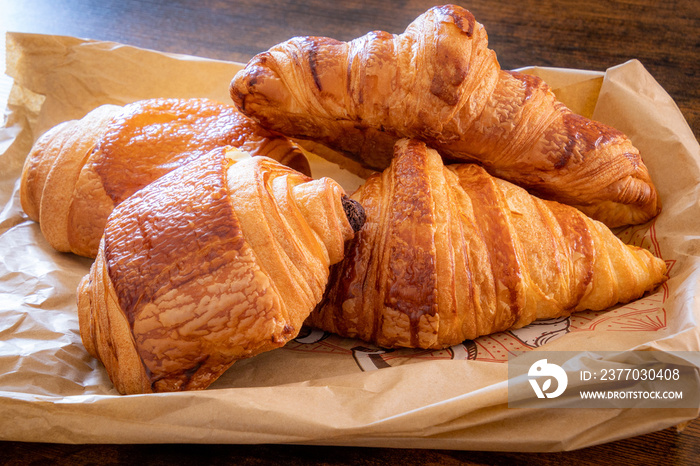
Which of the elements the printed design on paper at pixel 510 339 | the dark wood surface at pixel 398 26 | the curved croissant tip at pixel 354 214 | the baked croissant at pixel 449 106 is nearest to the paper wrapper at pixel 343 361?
the printed design on paper at pixel 510 339

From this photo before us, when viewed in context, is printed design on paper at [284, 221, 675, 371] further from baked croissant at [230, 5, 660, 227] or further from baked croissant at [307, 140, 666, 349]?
baked croissant at [230, 5, 660, 227]

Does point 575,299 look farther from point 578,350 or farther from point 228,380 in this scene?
point 228,380

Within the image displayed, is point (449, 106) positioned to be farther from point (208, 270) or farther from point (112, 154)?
point (112, 154)

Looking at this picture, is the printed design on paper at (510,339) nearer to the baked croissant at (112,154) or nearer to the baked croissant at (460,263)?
the baked croissant at (460,263)

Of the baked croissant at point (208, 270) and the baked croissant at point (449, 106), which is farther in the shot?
the baked croissant at point (449, 106)

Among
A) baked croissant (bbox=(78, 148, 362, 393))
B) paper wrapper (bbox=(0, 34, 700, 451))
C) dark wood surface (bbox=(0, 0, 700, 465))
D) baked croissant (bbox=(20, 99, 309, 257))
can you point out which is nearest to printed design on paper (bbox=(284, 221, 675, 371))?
paper wrapper (bbox=(0, 34, 700, 451))

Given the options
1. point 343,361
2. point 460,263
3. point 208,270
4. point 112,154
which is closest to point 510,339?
point 460,263
